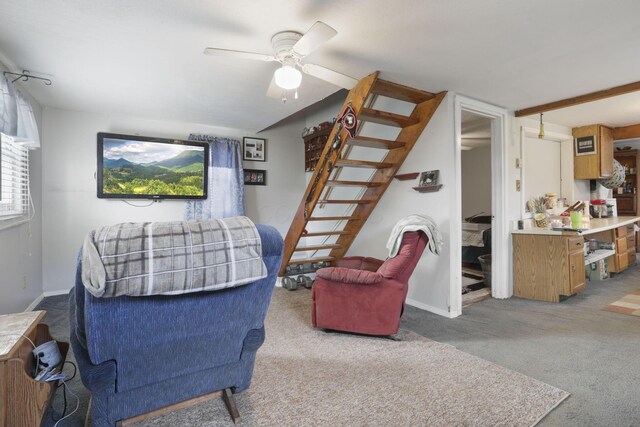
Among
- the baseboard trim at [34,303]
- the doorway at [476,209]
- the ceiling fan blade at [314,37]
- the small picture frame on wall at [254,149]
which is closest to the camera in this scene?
the ceiling fan blade at [314,37]

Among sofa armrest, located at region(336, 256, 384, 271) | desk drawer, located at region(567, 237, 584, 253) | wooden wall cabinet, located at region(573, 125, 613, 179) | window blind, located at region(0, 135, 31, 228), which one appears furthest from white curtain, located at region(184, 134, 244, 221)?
wooden wall cabinet, located at region(573, 125, 613, 179)

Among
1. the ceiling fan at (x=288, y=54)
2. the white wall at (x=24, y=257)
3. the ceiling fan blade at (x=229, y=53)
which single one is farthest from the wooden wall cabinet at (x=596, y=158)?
the white wall at (x=24, y=257)

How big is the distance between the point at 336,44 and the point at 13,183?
3.08 meters

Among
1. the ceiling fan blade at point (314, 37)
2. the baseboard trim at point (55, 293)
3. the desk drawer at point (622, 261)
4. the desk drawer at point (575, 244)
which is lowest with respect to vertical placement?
the baseboard trim at point (55, 293)

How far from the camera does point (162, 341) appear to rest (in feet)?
4.22

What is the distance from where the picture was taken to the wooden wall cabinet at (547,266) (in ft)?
11.0

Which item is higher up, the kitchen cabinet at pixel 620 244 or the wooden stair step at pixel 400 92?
the wooden stair step at pixel 400 92

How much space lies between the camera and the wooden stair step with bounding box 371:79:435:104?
2.80 metres

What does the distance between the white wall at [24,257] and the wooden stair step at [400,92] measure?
329 centimetres

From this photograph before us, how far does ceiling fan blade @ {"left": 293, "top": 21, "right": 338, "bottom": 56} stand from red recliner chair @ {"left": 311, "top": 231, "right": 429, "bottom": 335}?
146 cm

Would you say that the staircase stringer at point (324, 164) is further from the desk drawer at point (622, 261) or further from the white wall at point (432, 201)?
the desk drawer at point (622, 261)

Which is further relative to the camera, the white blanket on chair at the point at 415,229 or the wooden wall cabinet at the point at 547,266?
the wooden wall cabinet at the point at 547,266

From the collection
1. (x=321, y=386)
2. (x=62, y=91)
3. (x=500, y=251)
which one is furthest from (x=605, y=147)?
(x=62, y=91)

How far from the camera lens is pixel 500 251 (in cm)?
362
